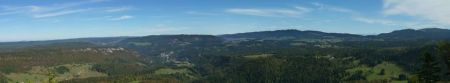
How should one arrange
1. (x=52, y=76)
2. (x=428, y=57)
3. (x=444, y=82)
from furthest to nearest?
(x=444, y=82)
(x=428, y=57)
(x=52, y=76)

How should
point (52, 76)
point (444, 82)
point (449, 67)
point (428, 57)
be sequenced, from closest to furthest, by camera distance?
point (52, 76) < point (428, 57) < point (449, 67) < point (444, 82)

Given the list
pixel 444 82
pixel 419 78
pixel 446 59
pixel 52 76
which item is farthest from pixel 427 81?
pixel 52 76

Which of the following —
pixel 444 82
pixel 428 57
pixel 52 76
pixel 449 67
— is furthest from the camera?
pixel 444 82

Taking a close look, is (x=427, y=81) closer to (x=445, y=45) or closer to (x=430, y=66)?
(x=430, y=66)

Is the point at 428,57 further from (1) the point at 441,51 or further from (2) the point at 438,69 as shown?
(1) the point at 441,51

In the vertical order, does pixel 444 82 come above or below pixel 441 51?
below

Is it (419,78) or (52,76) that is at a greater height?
(52,76)

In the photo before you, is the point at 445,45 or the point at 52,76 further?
the point at 445,45

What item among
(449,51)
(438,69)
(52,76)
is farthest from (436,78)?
(52,76)

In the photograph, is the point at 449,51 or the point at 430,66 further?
the point at 449,51
